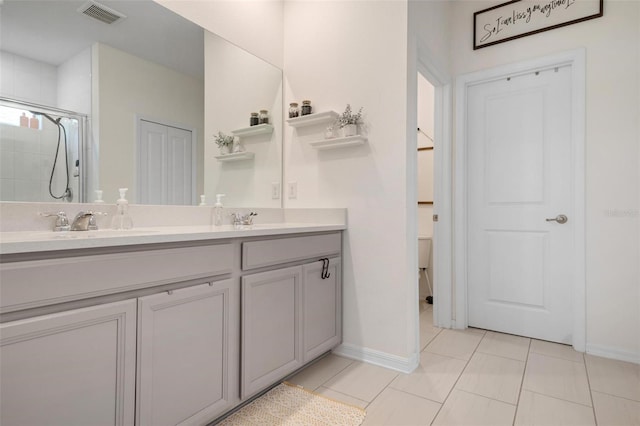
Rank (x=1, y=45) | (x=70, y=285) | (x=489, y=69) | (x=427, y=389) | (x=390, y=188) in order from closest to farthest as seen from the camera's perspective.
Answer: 1. (x=70, y=285)
2. (x=1, y=45)
3. (x=427, y=389)
4. (x=390, y=188)
5. (x=489, y=69)

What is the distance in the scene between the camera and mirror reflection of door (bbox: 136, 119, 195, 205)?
1681 millimetres

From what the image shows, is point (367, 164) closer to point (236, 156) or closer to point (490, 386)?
point (236, 156)

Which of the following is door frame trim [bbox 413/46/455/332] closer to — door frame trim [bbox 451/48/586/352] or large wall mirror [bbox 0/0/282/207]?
door frame trim [bbox 451/48/586/352]

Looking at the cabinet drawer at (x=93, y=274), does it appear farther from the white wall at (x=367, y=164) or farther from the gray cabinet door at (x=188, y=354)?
the white wall at (x=367, y=164)

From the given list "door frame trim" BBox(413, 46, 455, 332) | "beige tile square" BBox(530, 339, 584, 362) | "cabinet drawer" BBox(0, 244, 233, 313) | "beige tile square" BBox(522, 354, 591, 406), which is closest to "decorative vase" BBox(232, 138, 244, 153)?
"cabinet drawer" BBox(0, 244, 233, 313)

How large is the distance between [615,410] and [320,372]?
1.44m

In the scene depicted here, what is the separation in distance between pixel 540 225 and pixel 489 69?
1253mm

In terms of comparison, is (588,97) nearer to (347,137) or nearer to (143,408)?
(347,137)

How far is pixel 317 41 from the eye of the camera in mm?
2379

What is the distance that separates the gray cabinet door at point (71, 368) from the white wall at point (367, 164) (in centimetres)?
137

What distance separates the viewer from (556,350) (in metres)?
2.31

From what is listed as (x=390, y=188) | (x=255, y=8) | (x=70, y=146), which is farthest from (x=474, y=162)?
(x=70, y=146)

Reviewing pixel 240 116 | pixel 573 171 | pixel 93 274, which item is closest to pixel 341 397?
pixel 93 274

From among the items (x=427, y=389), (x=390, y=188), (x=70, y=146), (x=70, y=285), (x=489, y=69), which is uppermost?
(x=489, y=69)
